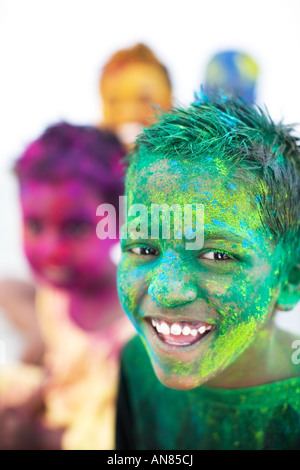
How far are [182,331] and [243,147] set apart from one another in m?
0.34

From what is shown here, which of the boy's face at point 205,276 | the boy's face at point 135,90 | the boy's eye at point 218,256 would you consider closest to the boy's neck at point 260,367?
the boy's face at point 205,276

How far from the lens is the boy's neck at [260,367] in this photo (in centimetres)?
90

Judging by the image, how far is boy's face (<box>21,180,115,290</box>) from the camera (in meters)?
1.49

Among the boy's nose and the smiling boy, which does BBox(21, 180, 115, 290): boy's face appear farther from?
the boy's nose

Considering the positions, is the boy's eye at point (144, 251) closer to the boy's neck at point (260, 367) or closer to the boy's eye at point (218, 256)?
the boy's eye at point (218, 256)

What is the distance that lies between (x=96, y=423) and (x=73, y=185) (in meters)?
0.89

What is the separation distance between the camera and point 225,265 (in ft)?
2.43

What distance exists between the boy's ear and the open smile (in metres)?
0.17

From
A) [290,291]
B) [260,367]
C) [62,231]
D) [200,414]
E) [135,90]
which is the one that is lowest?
[200,414]

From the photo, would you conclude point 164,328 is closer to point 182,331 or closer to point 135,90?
point 182,331

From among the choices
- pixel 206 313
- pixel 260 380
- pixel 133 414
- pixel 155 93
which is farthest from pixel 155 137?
pixel 155 93

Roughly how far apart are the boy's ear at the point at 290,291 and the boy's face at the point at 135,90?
1229 mm

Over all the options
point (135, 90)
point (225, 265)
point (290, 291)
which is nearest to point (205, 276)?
point (225, 265)

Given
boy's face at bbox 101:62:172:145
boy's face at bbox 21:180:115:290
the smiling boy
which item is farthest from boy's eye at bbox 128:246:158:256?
boy's face at bbox 101:62:172:145
